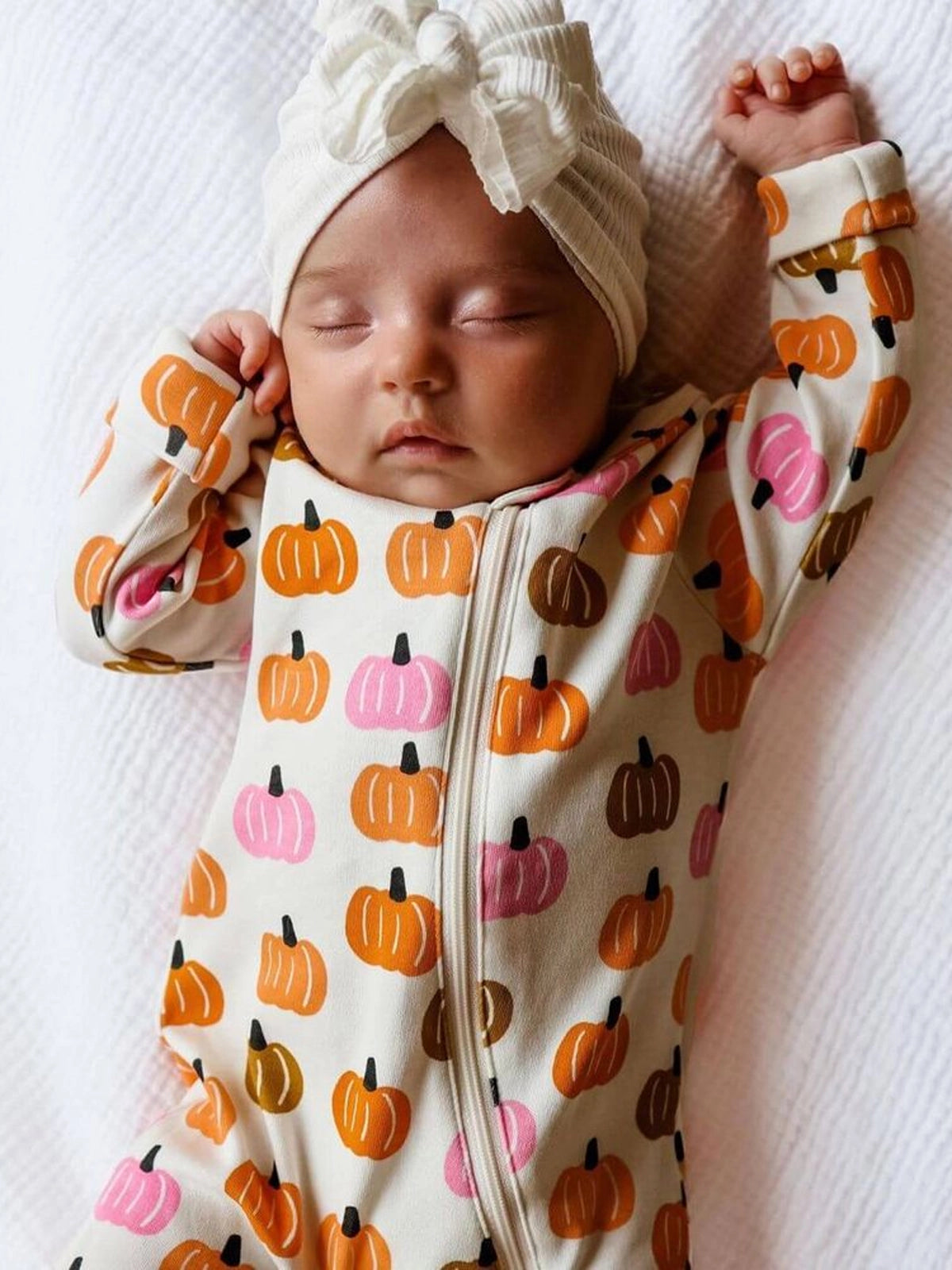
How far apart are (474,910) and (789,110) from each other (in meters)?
0.80

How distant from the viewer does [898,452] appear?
1419mm

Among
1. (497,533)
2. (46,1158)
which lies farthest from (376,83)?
(46,1158)

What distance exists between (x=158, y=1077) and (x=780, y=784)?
0.71 metres

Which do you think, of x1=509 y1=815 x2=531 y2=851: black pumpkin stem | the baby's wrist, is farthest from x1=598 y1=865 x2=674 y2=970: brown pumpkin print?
the baby's wrist

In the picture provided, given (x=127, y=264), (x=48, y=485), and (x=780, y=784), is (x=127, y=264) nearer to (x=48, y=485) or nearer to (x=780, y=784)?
(x=48, y=485)

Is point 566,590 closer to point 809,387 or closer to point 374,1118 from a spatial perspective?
point 809,387

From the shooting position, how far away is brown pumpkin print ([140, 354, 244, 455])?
1.43 m

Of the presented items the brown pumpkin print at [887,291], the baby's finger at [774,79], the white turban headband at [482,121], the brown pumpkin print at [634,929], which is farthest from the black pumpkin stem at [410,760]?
the baby's finger at [774,79]

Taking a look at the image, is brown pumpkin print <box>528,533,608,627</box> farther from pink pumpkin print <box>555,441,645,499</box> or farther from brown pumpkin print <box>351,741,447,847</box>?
brown pumpkin print <box>351,741,447,847</box>

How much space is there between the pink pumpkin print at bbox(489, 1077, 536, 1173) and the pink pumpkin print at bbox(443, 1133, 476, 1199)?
4 cm

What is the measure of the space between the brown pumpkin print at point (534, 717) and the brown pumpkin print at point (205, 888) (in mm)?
330

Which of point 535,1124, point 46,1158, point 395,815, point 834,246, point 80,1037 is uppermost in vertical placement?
point 834,246

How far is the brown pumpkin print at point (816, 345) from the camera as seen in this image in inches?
54.2

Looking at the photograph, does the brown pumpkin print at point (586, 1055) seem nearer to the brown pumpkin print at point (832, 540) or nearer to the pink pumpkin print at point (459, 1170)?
the pink pumpkin print at point (459, 1170)
